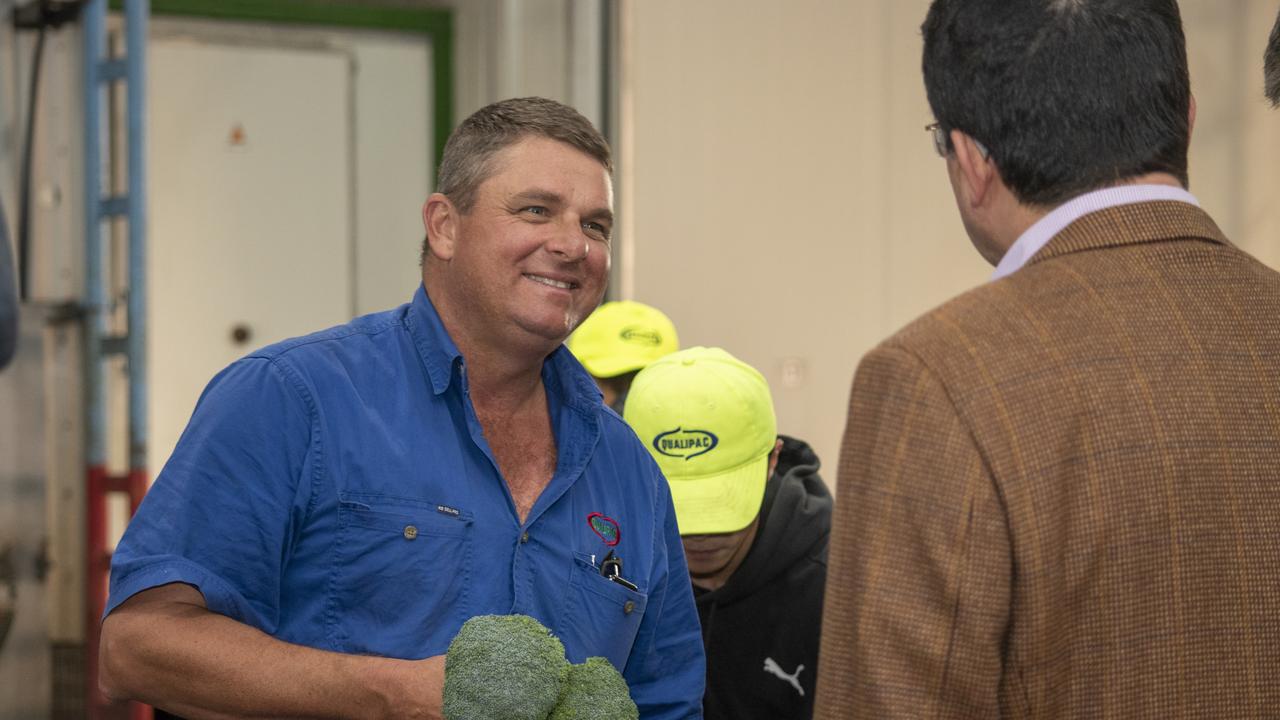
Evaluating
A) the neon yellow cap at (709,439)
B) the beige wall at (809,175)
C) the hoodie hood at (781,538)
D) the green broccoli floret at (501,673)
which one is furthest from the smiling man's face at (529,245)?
the beige wall at (809,175)

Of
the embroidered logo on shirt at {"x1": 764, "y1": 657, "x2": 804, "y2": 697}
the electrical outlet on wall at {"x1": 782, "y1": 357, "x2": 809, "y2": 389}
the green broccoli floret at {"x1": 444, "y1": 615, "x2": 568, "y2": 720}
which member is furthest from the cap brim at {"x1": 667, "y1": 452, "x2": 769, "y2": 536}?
the electrical outlet on wall at {"x1": 782, "y1": 357, "x2": 809, "y2": 389}

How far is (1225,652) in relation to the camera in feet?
3.67

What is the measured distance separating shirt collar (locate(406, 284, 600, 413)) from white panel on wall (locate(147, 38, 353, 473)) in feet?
12.0

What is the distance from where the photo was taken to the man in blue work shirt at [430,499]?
156cm

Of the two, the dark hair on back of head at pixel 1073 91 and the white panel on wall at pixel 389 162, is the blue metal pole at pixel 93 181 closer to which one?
the white panel on wall at pixel 389 162

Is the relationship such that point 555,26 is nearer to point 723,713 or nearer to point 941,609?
point 723,713

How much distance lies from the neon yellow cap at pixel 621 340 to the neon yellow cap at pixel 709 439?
1.07 meters

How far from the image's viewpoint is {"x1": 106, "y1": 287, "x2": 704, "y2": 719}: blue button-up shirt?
160 cm

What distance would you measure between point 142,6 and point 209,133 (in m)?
1.46

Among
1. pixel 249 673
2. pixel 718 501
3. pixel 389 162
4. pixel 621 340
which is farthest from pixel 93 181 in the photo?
pixel 249 673

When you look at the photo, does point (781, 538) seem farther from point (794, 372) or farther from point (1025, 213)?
point (794, 372)

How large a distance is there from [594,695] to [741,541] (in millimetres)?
899

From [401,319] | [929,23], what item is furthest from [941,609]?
[401,319]

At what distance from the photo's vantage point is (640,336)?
12.2 feet
